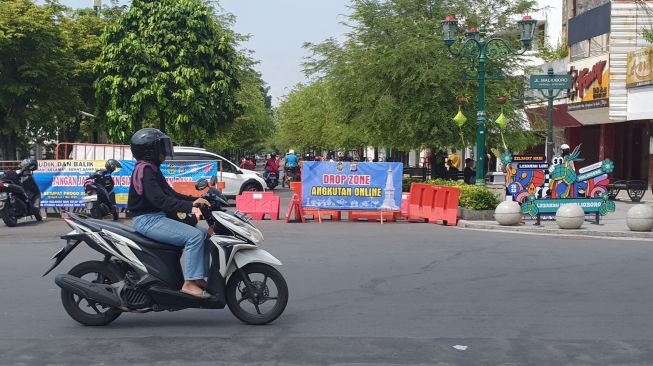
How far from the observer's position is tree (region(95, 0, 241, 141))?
107 feet

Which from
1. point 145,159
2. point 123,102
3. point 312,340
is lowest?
point 312,340

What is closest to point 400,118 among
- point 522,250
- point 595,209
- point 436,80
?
point 436,80

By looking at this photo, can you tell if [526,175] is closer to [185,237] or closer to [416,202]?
[416,202]

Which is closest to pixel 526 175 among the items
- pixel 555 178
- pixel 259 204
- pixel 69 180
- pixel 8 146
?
pixel 555 178

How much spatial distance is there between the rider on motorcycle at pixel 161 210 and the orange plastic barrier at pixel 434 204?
42.5ft

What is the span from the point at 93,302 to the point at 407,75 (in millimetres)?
21186

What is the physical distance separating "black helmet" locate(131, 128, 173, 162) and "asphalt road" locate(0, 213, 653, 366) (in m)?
1.59

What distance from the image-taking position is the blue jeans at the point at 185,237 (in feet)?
24.1

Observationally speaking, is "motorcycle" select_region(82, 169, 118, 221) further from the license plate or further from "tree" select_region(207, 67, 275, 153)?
"tree" select_region(207, 67, 275, 153)

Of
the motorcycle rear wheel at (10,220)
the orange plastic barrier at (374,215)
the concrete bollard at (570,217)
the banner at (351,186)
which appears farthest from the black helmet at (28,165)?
the concrete bollard at (570,217)

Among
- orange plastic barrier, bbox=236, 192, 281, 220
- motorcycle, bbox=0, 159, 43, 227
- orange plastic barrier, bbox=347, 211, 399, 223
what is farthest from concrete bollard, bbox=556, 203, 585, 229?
motorcycle, bbox=0, 159, 43, 227

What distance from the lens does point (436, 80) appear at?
2748 centimetres

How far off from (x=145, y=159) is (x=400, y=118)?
20960mm

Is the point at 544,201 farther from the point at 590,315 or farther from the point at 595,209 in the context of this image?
the point at 590,315
